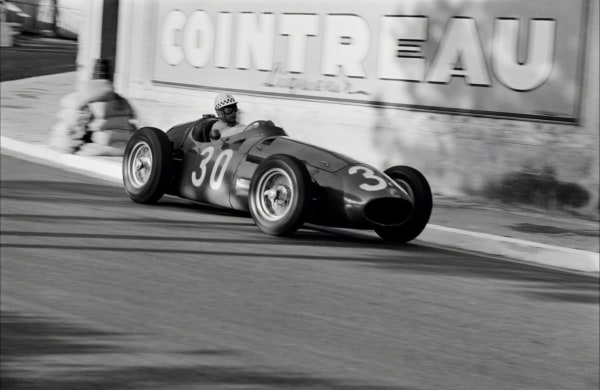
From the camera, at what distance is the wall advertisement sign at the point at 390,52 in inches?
551

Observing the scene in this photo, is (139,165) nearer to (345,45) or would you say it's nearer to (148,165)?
(148,165)

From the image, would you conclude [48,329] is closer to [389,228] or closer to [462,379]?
[462,379]

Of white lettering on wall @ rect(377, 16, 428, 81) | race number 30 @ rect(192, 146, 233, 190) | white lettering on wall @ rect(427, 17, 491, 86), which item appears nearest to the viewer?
race number 30 @ rect(192, 146, 233, 190)

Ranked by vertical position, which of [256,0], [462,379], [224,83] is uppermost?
[256,0]

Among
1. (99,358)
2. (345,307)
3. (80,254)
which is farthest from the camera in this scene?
(80,254)

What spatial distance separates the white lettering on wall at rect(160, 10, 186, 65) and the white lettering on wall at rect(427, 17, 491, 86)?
6.02 metres

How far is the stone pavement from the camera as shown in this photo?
10688 mm

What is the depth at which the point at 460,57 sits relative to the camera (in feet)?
49.1

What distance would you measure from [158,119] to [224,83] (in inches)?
65.2

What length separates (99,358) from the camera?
5828 millimetres

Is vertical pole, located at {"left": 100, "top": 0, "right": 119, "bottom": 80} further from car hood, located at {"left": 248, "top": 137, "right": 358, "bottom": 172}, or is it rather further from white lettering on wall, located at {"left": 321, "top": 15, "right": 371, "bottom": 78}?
car hood, located at {"left": 248, "top": 137, "right": 358, "bottom": 172}

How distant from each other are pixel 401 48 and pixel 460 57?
1107 millimetres

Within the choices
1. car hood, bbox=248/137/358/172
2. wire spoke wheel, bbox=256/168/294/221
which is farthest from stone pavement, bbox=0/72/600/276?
wire spoke wheel, bbox=256/168/294/221

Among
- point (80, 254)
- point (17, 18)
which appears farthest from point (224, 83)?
point (17, 18)
